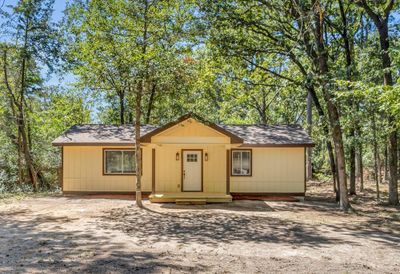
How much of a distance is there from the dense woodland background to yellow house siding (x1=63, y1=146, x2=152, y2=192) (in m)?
2.39

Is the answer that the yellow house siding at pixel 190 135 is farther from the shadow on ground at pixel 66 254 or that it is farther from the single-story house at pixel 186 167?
the shadow on ground at pixel 66 254

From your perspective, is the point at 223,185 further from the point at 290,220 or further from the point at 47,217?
the point at 47,217

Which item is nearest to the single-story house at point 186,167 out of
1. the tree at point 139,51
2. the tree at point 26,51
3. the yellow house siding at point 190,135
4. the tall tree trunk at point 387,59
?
the yellow house siding at point 190,135

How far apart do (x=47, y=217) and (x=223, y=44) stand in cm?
868

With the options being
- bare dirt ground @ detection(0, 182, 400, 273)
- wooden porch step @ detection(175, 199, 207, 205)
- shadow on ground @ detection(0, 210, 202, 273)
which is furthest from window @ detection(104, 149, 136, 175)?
shadow on ground @ detection(0, 210, 202, 273)

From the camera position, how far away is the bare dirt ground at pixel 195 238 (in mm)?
5570

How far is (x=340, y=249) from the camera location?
6676 mm

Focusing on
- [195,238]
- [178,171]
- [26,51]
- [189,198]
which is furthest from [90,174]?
[195,238]

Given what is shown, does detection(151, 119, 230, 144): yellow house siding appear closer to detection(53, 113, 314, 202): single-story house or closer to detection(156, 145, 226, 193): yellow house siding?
detection(53, 113, 314, 202): single-story house

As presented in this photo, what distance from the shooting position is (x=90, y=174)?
14.7m

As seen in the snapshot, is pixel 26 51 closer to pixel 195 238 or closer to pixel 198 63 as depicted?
pixel 198 63

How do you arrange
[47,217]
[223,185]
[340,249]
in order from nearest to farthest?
1. [340,249]
2. [47,217]
3. [223,185]

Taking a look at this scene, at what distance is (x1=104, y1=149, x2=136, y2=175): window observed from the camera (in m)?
14.7

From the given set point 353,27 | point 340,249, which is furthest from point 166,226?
point 353,27
